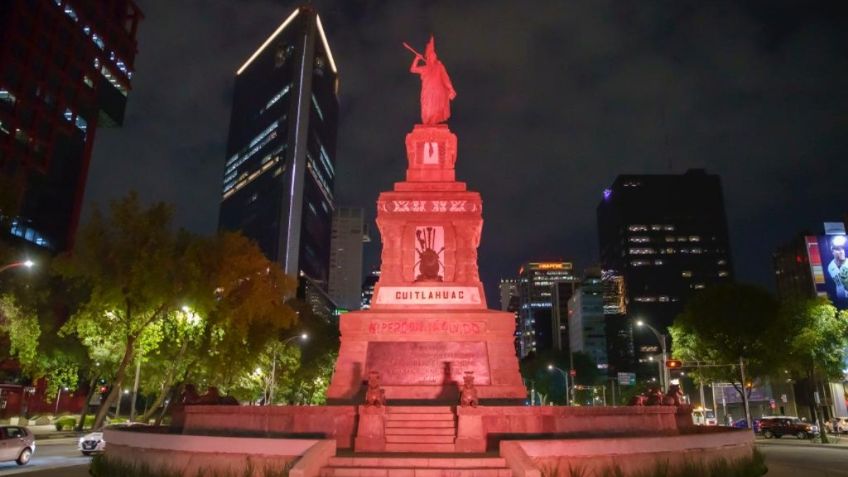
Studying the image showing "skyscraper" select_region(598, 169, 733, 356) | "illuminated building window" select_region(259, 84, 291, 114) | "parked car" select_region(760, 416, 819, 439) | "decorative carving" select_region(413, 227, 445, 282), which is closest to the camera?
"decorative carving" select_region(413, 227, 445, 282)

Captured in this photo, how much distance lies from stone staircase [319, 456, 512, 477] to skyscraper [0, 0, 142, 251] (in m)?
61.6

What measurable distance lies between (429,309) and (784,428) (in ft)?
120

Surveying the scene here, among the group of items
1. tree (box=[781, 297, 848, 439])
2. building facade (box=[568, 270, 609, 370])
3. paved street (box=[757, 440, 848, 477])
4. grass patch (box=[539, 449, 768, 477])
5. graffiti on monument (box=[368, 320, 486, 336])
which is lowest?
paved street (box=[757, 440, 848, 477])

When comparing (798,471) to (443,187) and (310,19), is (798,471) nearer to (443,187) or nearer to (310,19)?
(443,187)

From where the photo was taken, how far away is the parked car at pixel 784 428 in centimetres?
4691

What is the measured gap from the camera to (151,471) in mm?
16469

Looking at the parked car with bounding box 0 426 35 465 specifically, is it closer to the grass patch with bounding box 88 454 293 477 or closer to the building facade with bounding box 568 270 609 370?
the grass patch with bounding box 88 454 293 477

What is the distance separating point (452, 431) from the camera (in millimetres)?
18797

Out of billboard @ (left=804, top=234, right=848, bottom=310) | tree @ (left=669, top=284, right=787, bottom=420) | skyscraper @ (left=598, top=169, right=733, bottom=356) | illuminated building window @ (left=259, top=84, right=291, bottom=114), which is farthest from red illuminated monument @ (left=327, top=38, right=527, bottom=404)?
skyscraper @ (left=598, top=169, right=733, bottom=356)

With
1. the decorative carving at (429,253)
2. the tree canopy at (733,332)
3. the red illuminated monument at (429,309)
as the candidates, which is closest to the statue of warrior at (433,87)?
the red illuminated monument at (429,309)

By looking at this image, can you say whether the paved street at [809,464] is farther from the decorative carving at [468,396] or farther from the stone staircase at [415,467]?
the stone staircase at [415,467]

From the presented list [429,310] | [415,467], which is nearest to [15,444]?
[429,310]

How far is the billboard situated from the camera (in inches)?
2345

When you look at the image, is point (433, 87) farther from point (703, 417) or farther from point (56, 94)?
point (56, 94)
